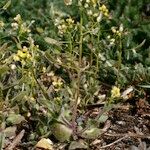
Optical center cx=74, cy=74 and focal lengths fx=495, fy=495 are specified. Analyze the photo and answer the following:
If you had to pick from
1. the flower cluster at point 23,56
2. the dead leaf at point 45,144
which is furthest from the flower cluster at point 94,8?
the dead leaf at point 45,144

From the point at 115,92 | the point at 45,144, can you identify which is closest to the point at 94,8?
the point at 115,92

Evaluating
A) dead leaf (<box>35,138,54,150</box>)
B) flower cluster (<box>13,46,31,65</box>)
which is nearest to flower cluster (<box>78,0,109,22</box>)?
flower cluster (<box>13,46,31,65</box>)

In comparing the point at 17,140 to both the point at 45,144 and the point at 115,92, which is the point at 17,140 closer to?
the point at 45,144

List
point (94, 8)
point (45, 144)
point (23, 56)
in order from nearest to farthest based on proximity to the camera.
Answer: point (23, 56) → point (45, 144) → point (94, 8)

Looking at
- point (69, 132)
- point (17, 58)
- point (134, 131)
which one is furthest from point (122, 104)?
point (17, 58)

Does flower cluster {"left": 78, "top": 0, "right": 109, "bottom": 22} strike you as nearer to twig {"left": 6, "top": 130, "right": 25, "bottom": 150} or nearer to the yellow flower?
the yellow flower

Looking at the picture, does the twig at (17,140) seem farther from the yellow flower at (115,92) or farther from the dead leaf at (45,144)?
the yellow flower at (115,92)

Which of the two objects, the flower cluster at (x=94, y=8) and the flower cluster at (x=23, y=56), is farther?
the flower cluster at (x=94, y=8)

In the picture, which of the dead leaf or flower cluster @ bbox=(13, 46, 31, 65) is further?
the dead leaf

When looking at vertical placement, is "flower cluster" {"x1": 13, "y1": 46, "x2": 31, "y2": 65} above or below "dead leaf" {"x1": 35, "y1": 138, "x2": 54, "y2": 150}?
above

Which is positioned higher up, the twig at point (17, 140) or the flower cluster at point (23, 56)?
the flower cluster at point (23, 56)

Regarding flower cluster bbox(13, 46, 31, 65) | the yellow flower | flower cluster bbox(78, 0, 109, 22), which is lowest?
the yellow flower

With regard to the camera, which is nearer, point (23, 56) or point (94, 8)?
point (23, 56)
